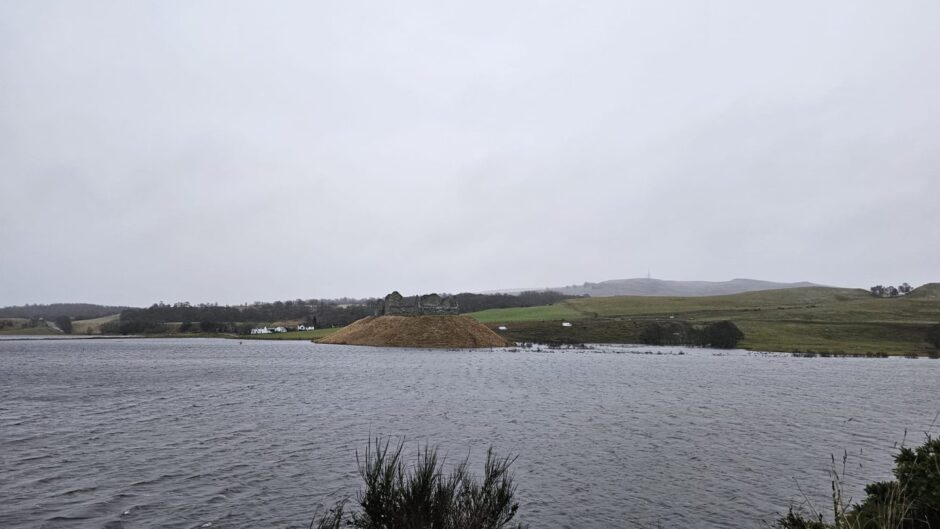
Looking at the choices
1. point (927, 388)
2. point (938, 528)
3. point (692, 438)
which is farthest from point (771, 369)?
point (938, 528)

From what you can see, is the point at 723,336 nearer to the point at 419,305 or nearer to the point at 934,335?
the point at 934,335

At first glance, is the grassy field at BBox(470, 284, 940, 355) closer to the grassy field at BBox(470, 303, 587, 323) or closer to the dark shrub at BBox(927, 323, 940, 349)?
the grassy field at BBox(470, 303, 587, 323)

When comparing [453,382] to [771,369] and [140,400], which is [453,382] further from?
[771,369]

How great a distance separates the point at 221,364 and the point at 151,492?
55.0 metres

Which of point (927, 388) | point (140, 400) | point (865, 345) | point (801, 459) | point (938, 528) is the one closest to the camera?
point (938, 528)

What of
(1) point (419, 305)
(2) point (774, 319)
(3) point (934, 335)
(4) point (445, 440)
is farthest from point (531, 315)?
(4) point (445, 440)

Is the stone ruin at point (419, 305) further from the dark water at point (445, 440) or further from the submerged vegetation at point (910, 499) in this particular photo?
the submerged vegetation at point (910, 499)

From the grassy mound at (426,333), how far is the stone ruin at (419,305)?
5152 mm

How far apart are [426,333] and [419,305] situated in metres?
11.5

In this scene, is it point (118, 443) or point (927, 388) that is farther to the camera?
point (927, 388)

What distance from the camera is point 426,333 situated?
111 metres

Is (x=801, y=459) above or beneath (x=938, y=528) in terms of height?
beneath

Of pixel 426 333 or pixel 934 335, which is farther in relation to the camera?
pixel 426 333

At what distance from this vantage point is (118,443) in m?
22.9
